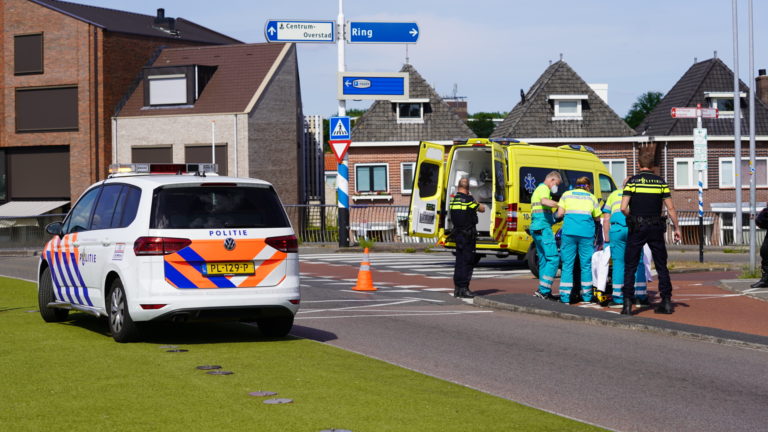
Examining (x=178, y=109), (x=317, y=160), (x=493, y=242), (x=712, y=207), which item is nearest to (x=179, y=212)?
(x=493, y=242)

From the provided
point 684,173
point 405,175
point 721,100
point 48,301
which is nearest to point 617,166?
point 684,173

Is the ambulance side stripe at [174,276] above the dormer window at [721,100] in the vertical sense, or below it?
below

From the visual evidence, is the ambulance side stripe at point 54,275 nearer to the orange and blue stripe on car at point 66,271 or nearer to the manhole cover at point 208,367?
the orange and blue stripe on car at point 66,271

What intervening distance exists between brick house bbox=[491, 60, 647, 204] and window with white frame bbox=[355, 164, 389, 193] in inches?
252

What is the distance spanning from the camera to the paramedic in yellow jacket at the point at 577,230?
14.3 meters

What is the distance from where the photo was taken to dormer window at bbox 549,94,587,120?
52.3 m

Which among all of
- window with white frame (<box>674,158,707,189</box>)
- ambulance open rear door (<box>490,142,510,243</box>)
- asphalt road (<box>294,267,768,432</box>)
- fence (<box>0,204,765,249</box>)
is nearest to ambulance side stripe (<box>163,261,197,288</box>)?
asphalt road (<box>294,267,768,432</box>)

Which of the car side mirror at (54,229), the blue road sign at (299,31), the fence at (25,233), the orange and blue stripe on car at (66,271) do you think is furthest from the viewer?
the fence at (25,233)

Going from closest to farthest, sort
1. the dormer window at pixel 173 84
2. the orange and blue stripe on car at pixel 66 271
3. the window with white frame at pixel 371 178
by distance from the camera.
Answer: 1. the orange and blue stripe on car at pixel 66 271
2. the dormer window at pixel 173 84
3. the window with white frame at pixel 371 178

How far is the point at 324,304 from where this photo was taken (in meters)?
15.3

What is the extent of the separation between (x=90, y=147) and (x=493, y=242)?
106 feet

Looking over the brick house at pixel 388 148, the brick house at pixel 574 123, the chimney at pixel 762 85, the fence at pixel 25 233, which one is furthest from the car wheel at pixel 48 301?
the chimney at pixel 762 85

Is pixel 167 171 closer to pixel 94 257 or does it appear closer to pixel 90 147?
pixel 94 257

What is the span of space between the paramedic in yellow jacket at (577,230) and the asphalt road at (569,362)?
113 centimetres
